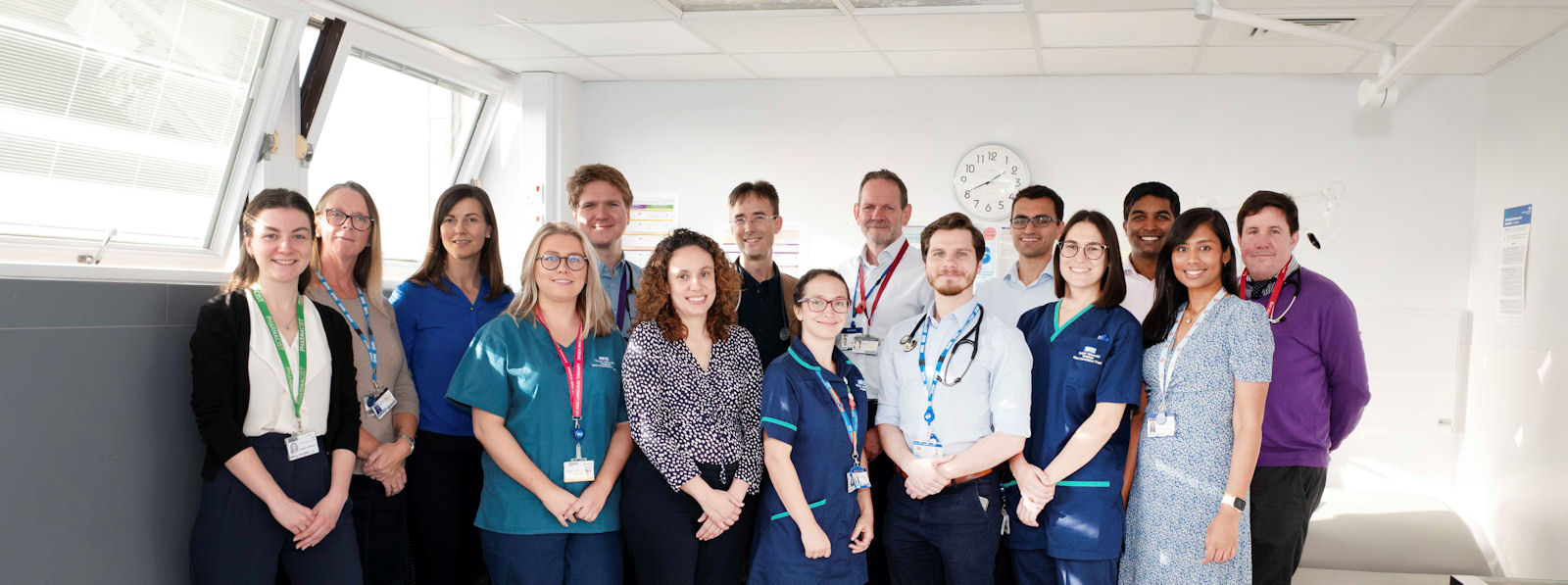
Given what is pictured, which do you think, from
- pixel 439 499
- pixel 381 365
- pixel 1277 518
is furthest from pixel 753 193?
pixel 1277 518

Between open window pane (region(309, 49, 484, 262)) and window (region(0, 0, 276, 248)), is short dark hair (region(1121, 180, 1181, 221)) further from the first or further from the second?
window (region(0, 0, 276, 248))

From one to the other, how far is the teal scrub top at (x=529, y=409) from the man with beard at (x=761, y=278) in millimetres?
680

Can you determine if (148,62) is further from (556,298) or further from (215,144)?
(556,298)

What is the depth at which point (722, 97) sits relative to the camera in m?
5.78

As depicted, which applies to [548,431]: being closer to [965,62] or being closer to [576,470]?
[576,470]

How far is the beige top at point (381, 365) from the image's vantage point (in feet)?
8.70

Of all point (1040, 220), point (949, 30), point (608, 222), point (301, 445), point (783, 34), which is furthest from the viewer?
point (783, 34)

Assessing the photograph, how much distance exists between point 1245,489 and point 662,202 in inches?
164

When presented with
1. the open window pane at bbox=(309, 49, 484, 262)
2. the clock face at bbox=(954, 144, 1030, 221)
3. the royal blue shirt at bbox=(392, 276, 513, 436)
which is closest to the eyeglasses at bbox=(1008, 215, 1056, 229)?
the royal blue shirt at bbox=(392, 276, 513, 436)

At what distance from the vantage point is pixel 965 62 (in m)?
5.10

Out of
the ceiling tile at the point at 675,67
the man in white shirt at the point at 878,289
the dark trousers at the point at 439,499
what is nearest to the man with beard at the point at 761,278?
the man in white shirt at the point at 878,289

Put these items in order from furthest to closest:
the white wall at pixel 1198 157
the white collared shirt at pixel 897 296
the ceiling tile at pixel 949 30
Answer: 1. the white wall at pixel 1198 157
2. the ceiling tile at pixel 949 30
3. the white collared shirt at pixel 897 296

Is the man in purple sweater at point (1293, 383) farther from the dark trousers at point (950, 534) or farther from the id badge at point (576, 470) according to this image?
the id badge at point (576, 470)

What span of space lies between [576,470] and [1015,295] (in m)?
1.49
